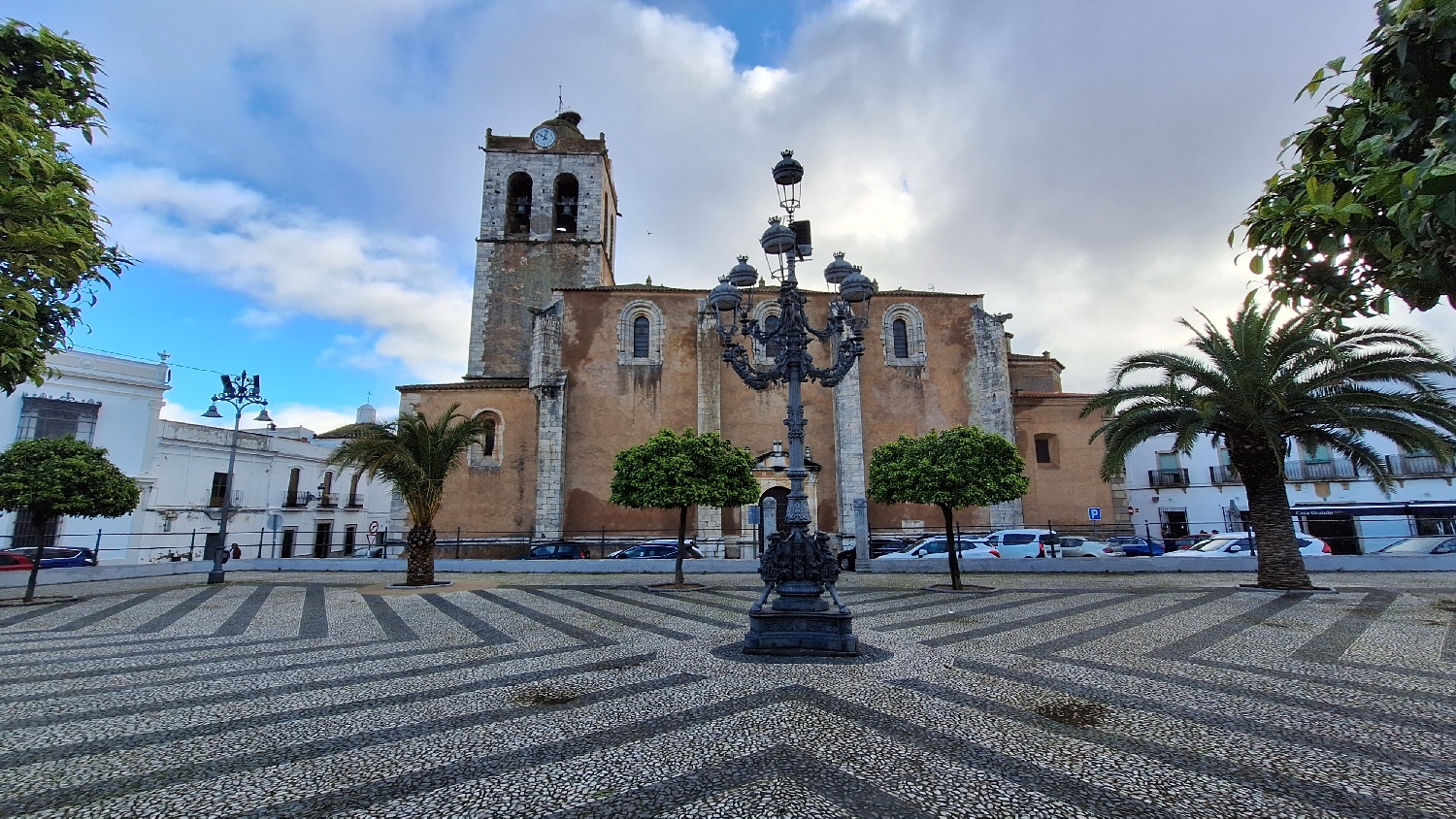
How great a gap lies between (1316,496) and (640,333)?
84.2ft

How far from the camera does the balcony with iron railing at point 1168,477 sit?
2760 cm

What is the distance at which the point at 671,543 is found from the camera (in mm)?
19562

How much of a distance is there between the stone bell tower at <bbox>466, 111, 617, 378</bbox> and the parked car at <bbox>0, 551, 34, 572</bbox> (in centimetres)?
1462

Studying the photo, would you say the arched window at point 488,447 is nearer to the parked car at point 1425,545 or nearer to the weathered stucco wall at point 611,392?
the weathered stucco wall at point 611,392

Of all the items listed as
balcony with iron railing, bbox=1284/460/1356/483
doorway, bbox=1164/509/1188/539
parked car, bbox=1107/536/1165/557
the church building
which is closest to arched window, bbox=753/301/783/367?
the church building

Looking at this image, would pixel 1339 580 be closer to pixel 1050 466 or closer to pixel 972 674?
pixel 1050 466

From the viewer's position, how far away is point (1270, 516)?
11.4 metres

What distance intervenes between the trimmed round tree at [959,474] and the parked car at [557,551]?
10921 millimetres

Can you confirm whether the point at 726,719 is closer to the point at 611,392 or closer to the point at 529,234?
the point at 611,392

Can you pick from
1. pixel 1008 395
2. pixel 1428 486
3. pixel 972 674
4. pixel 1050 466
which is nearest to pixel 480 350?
pixel 1008 395

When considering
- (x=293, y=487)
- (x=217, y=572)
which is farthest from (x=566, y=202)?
(x=217, y=572)

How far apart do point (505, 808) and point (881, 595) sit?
9.43 meters

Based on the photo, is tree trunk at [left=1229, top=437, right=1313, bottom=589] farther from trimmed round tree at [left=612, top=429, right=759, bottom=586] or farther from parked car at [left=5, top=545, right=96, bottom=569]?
parked car at [left=5, top=545, right=96, bottom=569]

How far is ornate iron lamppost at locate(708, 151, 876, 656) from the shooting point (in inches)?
248
